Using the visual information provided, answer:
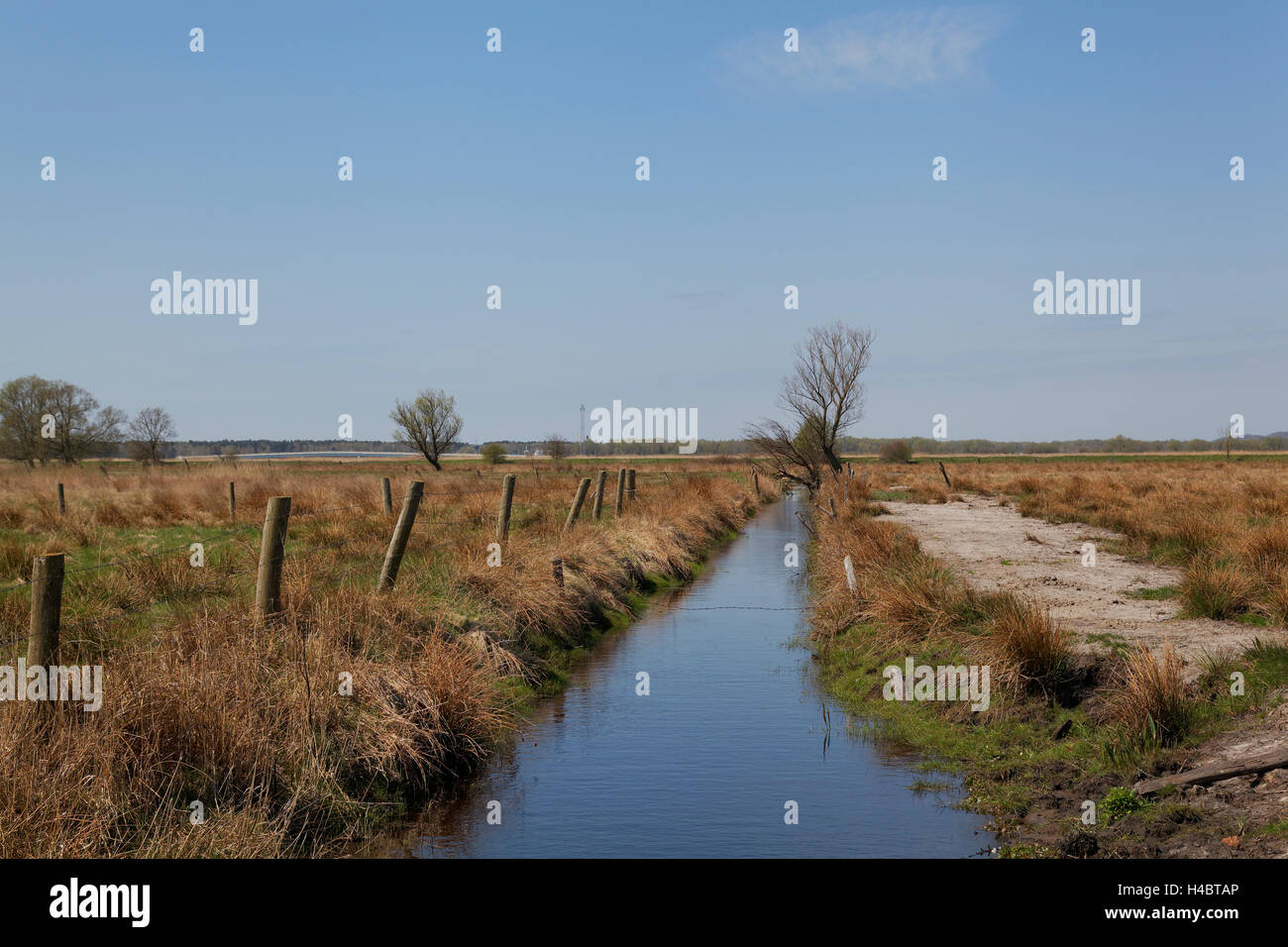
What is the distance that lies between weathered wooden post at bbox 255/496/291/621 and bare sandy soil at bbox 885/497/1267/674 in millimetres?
8746

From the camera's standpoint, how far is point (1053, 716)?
9.84 metres

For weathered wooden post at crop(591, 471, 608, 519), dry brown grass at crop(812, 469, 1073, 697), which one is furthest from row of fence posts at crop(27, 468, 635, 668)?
weathered wooden post at crop(591, 471, 608, 519)

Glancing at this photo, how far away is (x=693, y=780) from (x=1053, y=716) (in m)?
3.71

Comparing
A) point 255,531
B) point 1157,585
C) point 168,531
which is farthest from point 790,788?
point 168,531

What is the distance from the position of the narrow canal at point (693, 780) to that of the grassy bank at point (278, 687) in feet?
1.84

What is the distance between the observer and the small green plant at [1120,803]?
7367 mm

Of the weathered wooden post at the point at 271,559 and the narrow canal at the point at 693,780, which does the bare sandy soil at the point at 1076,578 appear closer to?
the narrow canal at the point at 693,780

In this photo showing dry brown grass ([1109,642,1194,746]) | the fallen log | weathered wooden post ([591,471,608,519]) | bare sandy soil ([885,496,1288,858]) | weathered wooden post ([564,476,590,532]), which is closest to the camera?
bare sandy soil ([885,496,1288,858])

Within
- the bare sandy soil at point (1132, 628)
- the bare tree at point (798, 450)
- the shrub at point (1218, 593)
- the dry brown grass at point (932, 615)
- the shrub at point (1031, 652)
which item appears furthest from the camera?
the bare tree at point (798, 450)

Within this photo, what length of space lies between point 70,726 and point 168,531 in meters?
17.5

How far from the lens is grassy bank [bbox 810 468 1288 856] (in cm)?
709
